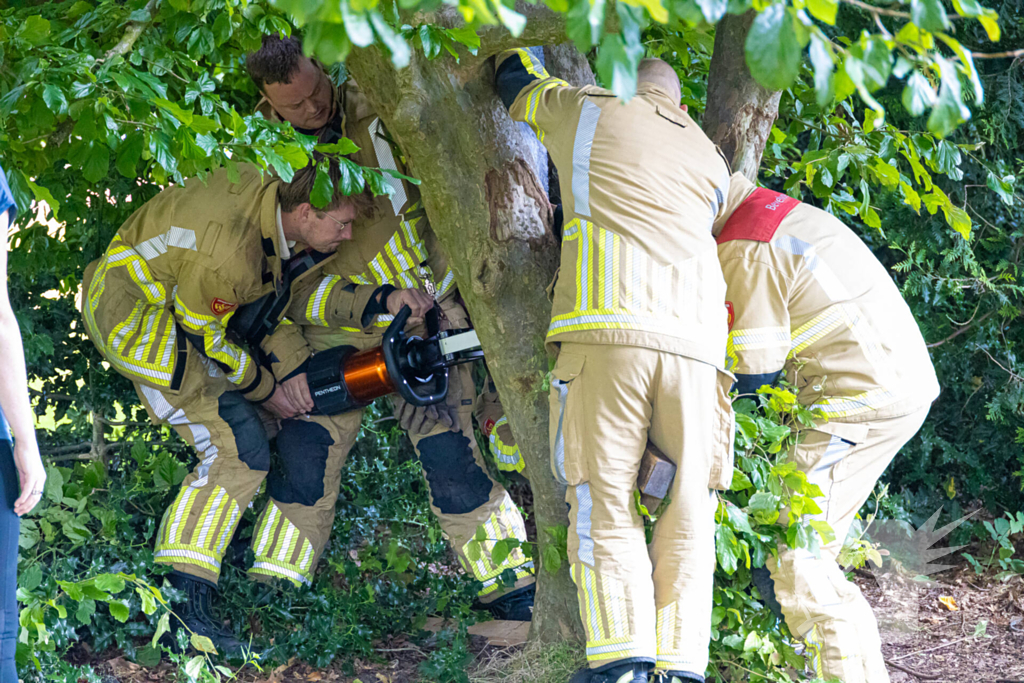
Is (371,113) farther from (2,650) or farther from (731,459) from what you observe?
(2,650)

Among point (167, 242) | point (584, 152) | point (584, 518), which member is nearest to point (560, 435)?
point (584, 518)

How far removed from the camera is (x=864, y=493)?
3209mm

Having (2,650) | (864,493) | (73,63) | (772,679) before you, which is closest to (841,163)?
(864,493)

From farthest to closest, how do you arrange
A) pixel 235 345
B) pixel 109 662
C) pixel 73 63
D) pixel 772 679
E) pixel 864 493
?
1. pixel 235 345
2. pixel 109 662
3. pixel 864 493
4. pixel 772 679
5. pixel 73 63

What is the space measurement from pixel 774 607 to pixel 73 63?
283cm

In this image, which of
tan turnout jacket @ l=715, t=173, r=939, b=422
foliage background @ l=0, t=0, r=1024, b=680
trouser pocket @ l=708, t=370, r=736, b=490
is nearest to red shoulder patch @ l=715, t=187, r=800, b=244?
tan turnout jacket @ l=715, t=173, r=939, b=422

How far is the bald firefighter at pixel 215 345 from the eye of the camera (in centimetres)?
357

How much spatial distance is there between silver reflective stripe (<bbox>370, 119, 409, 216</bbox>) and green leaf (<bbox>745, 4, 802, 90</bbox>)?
265cm

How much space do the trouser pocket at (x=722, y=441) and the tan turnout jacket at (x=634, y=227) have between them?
132 mm

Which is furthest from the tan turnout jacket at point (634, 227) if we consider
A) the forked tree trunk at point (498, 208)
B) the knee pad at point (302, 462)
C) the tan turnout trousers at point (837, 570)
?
the knee pad at point (302, 462)

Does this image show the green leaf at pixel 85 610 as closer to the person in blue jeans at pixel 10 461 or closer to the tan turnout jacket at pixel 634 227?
the person in blue jeans at pixel 10 461

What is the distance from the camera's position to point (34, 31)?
247cm

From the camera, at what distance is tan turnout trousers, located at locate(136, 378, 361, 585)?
3637 mm

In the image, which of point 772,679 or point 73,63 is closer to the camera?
point 73,63
